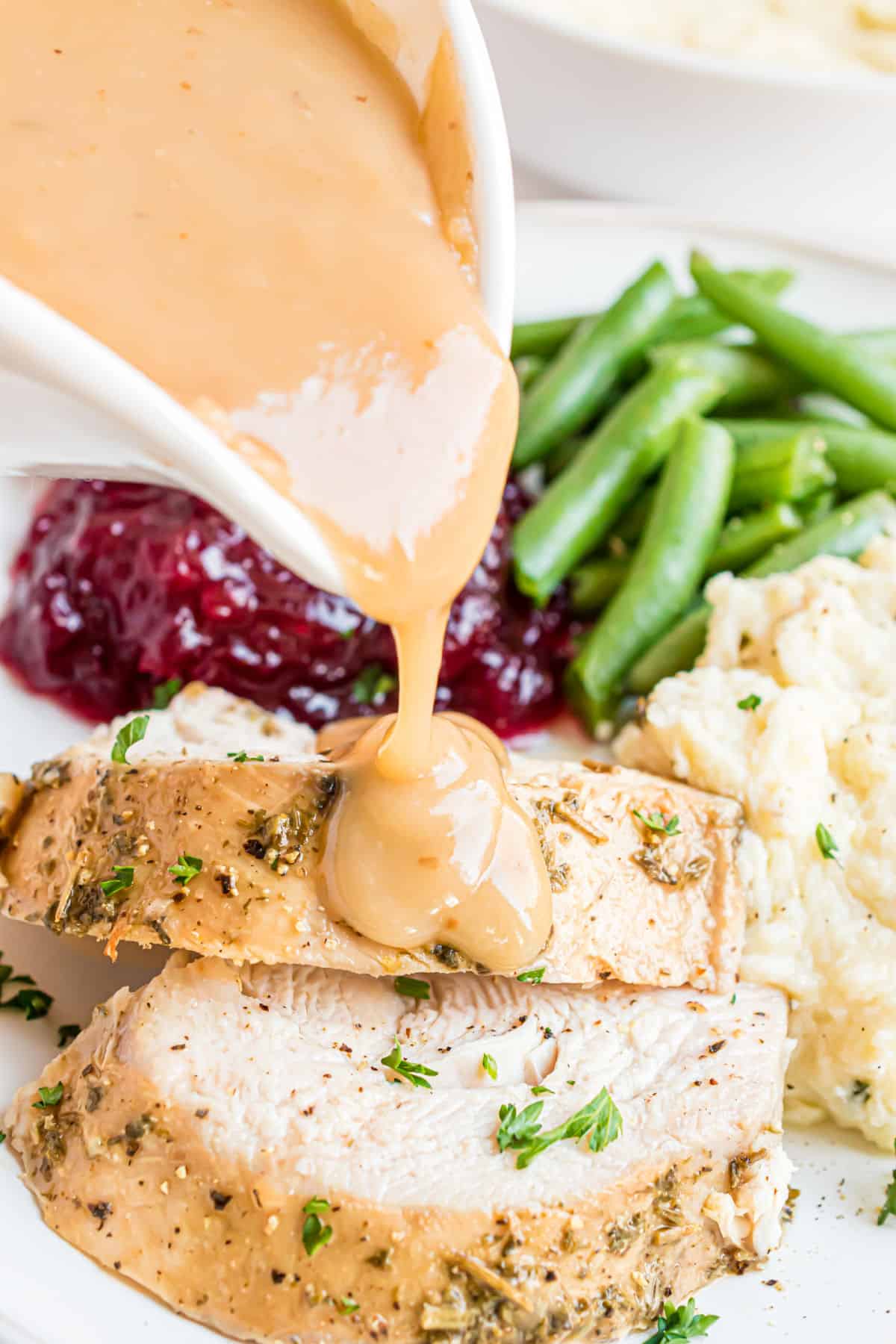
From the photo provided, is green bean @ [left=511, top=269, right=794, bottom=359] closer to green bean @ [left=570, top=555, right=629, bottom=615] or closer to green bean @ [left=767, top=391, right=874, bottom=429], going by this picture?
green bean @ [left=767, top=391, right=874, bottom=429]

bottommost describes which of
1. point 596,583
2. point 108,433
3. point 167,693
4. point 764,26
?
point 167,693

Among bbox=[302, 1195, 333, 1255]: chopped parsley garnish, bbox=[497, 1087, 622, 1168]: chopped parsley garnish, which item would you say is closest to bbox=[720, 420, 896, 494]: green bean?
bbox=[497, 1087, 622, 1168]: chopped parsley garnish

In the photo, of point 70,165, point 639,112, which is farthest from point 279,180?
point 639,112

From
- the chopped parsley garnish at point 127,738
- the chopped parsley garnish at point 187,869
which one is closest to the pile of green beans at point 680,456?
the chopped parsley garnish at point 127,738

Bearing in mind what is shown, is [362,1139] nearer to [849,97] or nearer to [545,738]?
[545,738]

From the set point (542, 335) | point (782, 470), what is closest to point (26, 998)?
point (782, 470)

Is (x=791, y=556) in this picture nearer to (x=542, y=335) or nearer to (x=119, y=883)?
(x=542, y=335)

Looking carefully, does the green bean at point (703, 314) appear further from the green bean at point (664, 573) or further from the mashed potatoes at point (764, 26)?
the mashed potatoes at point (764, 26)
